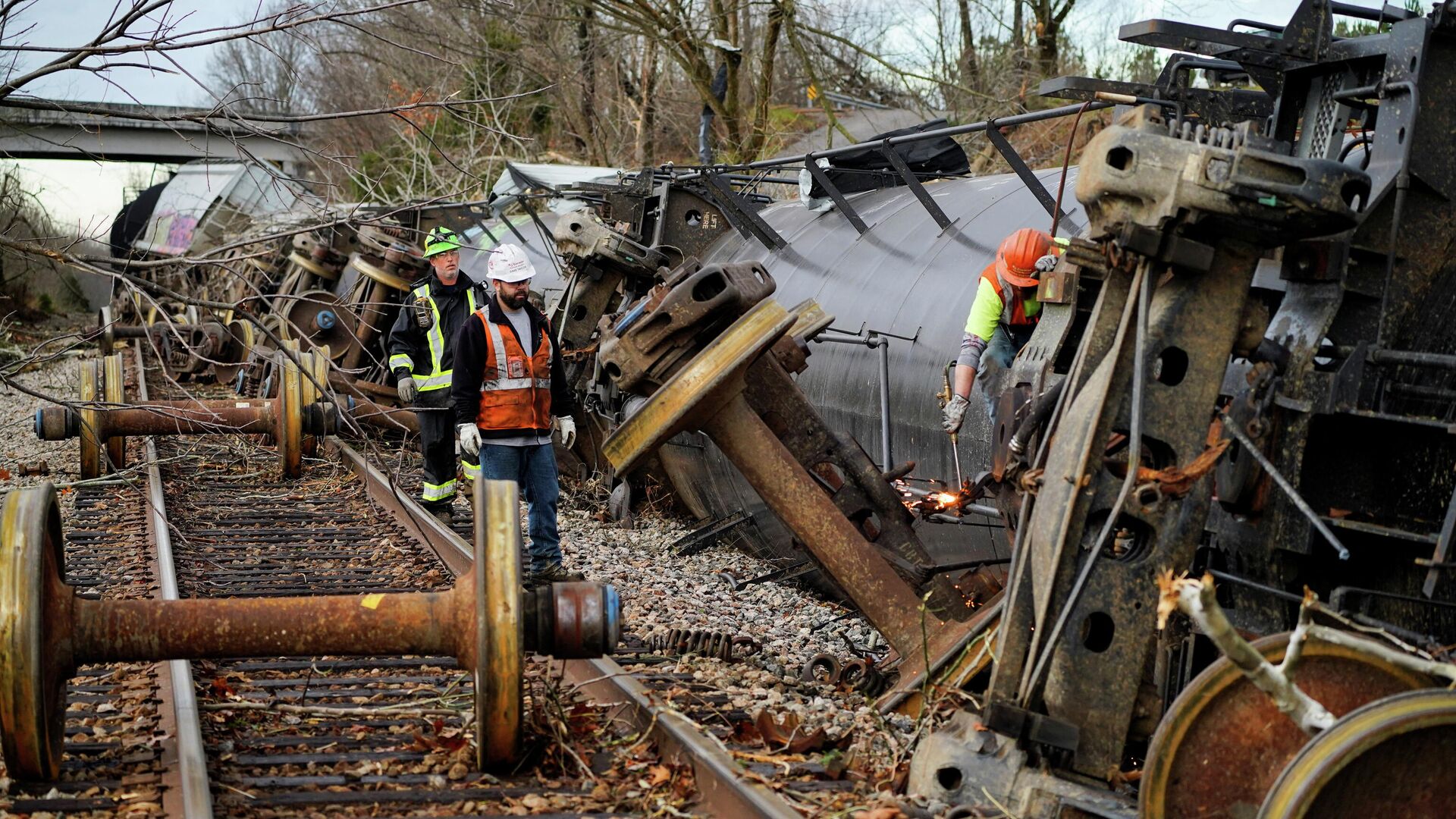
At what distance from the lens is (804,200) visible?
422 inches

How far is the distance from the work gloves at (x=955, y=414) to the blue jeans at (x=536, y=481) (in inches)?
87.9

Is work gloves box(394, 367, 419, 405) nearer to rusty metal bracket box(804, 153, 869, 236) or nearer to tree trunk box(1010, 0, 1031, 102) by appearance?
rusty metal bracket box(804, 153, 869, 236)

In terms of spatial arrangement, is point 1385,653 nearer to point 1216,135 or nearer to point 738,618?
point 1216,135

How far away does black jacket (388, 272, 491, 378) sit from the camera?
10102 mm

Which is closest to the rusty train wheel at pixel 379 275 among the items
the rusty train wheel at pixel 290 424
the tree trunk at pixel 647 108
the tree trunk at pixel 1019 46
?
the rusty train wheel at pixel 290 424

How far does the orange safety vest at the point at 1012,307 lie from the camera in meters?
6.68

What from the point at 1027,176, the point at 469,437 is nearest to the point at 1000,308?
the point at 1027,176

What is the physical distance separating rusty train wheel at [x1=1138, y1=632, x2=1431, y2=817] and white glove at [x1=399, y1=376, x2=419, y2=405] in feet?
24.5

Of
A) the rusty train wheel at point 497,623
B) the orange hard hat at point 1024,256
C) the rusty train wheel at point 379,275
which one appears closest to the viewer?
the rusty train wheel at point 497,623

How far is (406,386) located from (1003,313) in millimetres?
5201

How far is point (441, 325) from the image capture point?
10117 millimetres

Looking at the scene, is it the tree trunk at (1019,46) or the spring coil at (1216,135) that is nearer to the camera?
the spring coil at (1216,135)

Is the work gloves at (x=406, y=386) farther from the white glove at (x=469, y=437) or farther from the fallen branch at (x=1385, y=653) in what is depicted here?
the fallen branch at (x=1385, y=653)

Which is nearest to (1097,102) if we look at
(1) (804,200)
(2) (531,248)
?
(1) (804,200)
